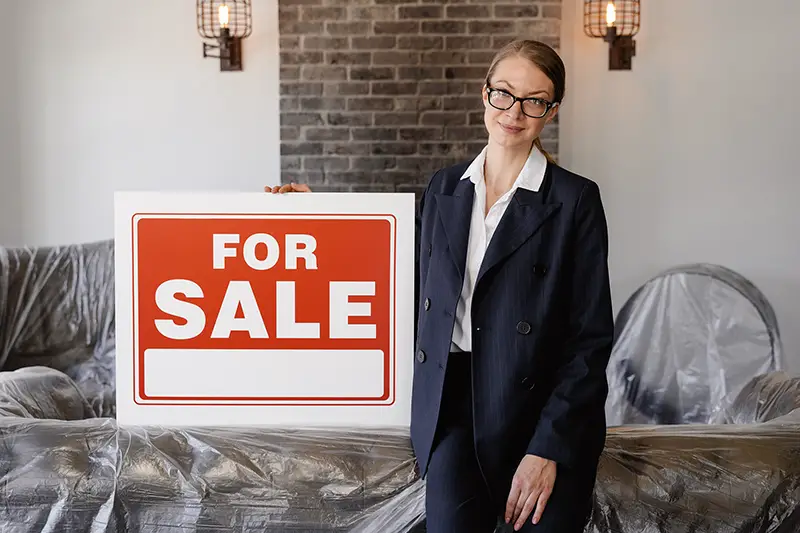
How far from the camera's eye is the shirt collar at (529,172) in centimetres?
140

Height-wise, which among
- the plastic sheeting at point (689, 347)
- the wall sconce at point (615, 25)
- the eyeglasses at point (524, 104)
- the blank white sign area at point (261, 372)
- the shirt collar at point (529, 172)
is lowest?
the plastic sheeting at point (689, 347)

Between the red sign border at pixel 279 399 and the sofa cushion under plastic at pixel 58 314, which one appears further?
the sofa cushion under plastic at pixel 58 314

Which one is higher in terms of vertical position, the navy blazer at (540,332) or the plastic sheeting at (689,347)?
the navy blazer at (540,332)

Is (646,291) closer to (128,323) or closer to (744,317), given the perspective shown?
(744,317)

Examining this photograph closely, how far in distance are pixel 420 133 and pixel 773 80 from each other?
59.8 inches

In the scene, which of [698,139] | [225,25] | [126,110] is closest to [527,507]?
[698,139]

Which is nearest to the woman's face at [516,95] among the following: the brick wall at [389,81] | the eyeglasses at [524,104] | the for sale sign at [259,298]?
the eyeglasses at [524,104]

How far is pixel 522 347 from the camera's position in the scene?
1.34m

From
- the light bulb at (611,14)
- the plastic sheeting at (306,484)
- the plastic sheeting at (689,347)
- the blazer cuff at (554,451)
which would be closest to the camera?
the blazer cuff at (554,451)

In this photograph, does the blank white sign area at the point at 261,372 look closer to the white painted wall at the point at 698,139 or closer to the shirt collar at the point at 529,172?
the shirt collar at the point at 529,172

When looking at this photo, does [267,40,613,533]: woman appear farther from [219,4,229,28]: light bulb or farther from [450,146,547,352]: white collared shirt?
[219,4,229,28]: light bulb

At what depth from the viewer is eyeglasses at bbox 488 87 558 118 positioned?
137cm

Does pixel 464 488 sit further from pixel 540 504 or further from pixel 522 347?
pixel 522 347

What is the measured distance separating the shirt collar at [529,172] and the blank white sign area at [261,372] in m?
0.41
